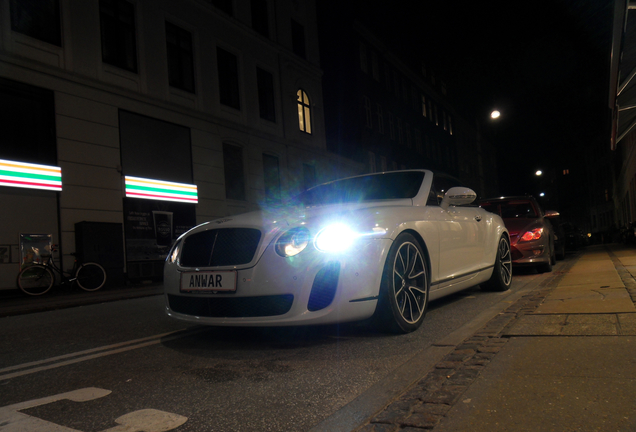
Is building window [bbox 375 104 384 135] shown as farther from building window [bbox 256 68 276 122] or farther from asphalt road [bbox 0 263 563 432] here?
asphalt road [bbox 0 263 563 432]

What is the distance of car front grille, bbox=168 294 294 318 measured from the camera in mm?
3420

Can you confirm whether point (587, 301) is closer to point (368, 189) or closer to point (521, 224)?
point (368, 189)

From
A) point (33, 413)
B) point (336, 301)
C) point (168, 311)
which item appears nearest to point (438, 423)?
point (336, 301)

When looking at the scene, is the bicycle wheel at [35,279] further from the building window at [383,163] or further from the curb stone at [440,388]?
the building window at [383,163]

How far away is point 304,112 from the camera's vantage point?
22.7 m

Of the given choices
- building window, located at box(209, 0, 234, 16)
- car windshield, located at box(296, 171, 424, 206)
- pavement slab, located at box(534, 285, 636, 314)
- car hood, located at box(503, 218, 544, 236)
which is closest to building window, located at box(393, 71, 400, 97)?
building window, located at box(209, 0, 234, 16)

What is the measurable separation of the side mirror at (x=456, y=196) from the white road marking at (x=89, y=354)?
8.49 feet

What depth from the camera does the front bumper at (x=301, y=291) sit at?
3.39m

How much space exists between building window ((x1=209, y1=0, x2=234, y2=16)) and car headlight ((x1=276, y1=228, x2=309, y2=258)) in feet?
54.1

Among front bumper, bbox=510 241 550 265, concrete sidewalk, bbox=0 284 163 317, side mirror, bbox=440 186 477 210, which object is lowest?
concrete sidewalk, bbox=0 284 163 317

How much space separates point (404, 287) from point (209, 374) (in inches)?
65.5

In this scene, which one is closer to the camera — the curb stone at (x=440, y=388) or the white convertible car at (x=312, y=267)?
the curb stone at (x=440, y=388)

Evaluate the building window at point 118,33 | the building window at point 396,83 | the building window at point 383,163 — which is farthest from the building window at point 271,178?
the building window at point 396,83

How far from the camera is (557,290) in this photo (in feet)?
19.6
